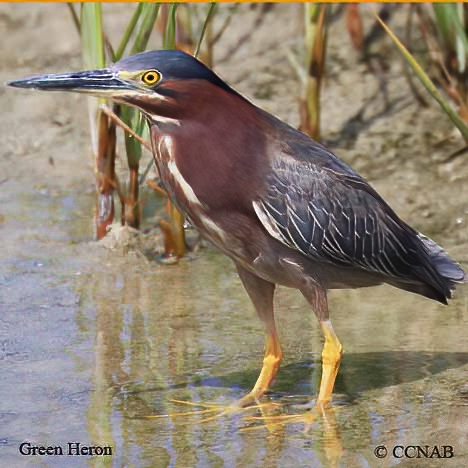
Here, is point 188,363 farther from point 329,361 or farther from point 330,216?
point 330,216

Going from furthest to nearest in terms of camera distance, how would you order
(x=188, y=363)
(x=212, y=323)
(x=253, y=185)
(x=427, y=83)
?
(x=427, y=83) → (x=212, y=323) → (x=188, y=363) → (x=253, y=185)

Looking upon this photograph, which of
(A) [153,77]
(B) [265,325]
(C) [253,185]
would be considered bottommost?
(B) [265,325]

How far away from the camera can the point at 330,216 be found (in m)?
5.37

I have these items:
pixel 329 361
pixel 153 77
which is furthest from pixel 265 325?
pixel 153 77

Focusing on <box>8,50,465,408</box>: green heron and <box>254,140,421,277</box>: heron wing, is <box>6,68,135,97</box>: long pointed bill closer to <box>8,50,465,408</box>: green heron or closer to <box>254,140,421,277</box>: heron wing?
<box>8,50,465,408</box>: green heron

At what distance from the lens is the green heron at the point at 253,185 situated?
198 inches

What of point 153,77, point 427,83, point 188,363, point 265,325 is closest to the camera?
point 153,77

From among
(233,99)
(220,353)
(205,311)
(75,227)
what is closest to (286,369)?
(220,353)

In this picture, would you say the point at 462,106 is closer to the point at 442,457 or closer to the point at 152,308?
the point at 152,308

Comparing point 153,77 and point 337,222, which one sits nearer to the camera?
point 153,77

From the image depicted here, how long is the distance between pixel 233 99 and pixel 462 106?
3.32 meters

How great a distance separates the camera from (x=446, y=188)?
8352 mm

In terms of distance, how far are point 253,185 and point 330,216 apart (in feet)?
1.44

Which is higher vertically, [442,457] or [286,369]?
[286,369]
